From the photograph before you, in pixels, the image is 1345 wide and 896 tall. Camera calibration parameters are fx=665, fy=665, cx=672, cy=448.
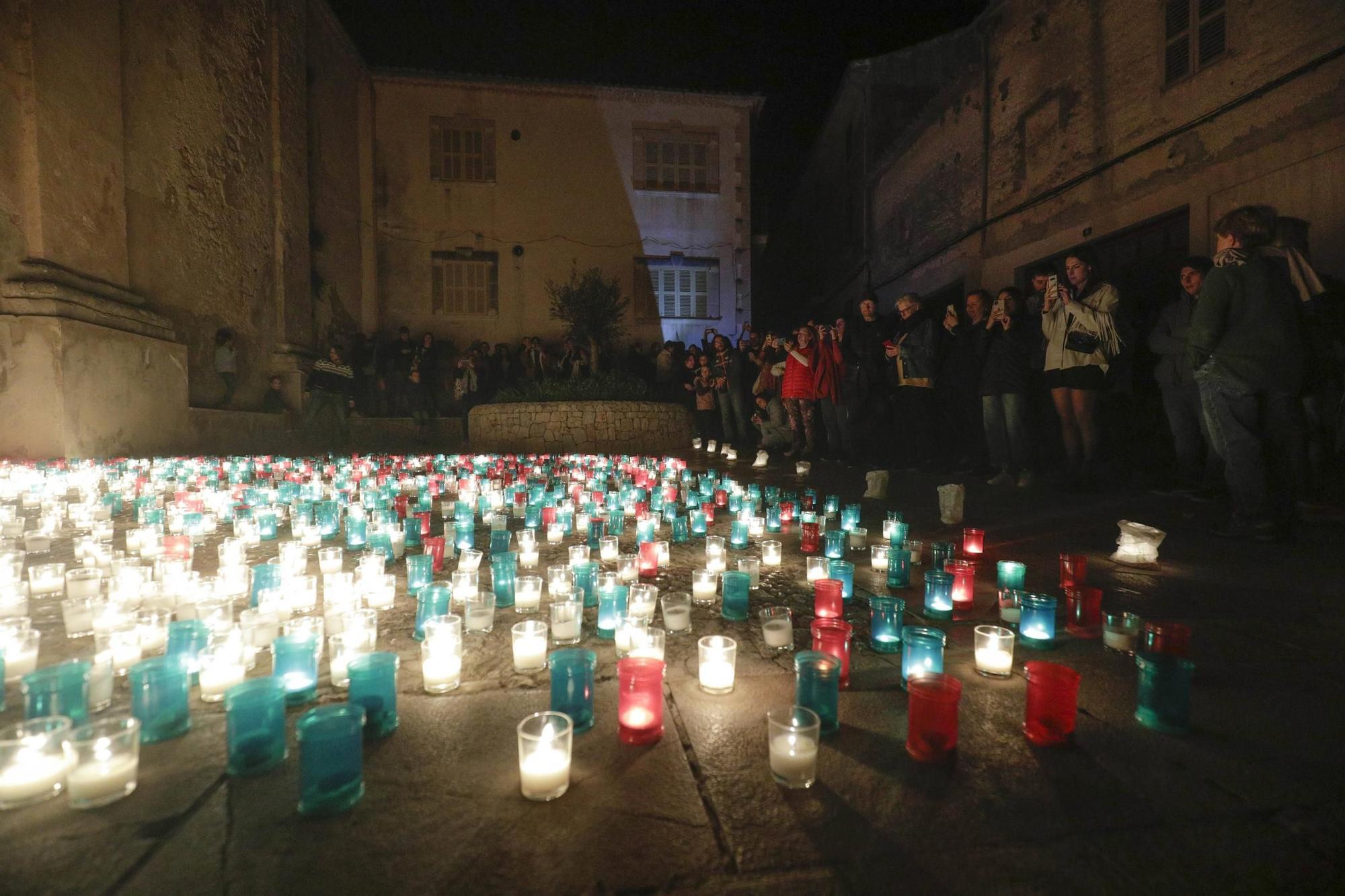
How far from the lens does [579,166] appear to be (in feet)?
59.0

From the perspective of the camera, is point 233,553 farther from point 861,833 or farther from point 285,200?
point 285,200

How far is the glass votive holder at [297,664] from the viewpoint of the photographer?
1.85 m

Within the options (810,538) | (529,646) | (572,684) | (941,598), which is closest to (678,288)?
(810,538)

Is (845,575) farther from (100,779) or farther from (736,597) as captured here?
(100,779)

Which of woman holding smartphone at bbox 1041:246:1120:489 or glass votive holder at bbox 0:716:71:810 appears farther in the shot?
woman holding smartphone at bbox 1041:246:1120:489

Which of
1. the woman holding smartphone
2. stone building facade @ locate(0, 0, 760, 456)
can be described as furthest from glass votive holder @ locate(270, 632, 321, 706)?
stone building facade @ locate(0, 0, 760, 456)

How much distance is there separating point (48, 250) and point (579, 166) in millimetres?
12650

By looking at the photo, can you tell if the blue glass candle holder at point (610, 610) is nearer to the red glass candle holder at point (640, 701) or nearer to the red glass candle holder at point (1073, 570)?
the red glass candle holder at point (640, 701)

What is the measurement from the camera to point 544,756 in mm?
Answer: 1380

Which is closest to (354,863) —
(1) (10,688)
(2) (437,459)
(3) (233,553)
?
(1) (10,688)

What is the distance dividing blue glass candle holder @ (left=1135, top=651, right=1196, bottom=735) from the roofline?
63.2 ft

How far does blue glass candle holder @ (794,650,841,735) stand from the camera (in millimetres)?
1682

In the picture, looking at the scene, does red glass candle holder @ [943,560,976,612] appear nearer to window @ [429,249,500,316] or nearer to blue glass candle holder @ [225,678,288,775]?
blue glass candle holder @ [225,678,288,775]

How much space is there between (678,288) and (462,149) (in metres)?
6.72
